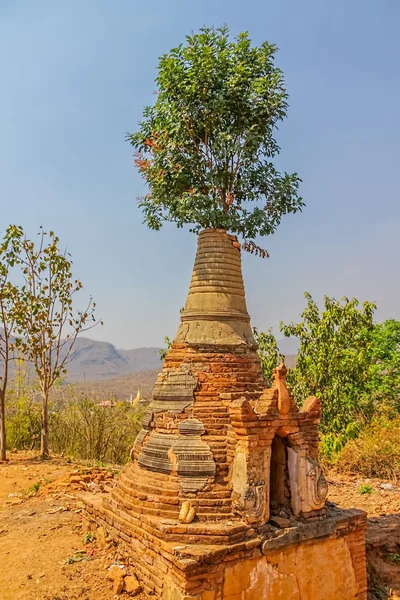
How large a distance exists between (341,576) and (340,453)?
24.2ft

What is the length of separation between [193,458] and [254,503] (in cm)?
96

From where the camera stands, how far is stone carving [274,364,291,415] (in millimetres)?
6152

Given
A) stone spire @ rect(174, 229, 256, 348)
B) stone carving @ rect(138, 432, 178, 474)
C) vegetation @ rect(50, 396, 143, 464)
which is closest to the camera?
stone carving @ rect(138, 432, 178, 474)

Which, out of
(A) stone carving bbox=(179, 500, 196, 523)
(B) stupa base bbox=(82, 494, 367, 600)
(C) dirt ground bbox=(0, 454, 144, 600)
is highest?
(A) stone carving bbox=(179, 500, 196, 523)

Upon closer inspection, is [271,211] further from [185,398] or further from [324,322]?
[324,322]

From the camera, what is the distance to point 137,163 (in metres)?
8.17

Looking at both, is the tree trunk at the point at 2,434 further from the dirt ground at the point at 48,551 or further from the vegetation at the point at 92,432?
the dirt ground at the point at 48,551

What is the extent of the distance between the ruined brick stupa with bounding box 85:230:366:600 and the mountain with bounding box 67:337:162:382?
109 metres

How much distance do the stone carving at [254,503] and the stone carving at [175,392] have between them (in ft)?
4.70

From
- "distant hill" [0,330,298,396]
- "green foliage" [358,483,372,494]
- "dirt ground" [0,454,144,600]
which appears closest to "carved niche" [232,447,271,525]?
"dirt ground" [0,454,144,600]

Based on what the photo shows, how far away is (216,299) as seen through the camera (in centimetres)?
720

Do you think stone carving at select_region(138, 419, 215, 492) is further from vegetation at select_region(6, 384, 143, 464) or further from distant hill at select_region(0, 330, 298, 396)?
distant hill at select_region(0, 330, 298, 396)

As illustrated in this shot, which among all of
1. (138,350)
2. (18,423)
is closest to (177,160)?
(18,423)

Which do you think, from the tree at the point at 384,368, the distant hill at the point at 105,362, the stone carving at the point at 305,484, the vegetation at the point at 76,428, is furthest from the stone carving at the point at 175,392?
the distant hill at the point at 105,362
